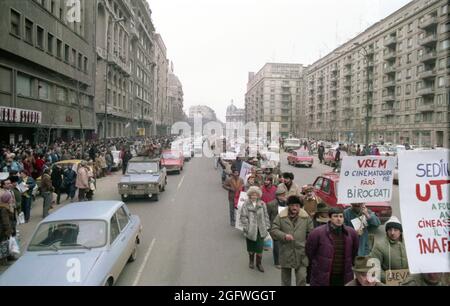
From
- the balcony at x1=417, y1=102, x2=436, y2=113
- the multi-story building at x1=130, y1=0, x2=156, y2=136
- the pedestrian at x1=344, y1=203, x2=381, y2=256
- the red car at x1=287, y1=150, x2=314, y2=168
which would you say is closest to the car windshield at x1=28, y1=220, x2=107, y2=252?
the pedestrian at x1=344, y1=203, x2=381, y2=256

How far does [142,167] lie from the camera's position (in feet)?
50.6

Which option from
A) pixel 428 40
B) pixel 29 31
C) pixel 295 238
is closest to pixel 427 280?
pixel 295 238

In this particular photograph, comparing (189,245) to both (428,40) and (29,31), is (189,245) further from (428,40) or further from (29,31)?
(428,40)

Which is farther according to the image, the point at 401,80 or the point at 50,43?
the point at 401,80

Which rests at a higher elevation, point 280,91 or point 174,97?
point 280,91

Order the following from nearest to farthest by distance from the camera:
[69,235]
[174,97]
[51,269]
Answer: [51,269], [69,235], [174,97]

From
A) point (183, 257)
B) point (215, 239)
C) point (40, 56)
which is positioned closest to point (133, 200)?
point (215, 239)

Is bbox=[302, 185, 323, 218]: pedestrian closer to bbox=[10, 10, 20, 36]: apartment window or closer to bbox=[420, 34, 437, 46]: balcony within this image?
bbox=[10, 10, 20, 36]: apartment window

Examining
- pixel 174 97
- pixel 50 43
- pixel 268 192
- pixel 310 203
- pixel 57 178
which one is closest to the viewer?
pixel 310 203

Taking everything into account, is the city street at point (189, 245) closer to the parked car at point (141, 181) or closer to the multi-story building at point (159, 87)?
the parked car at point (141, 181)

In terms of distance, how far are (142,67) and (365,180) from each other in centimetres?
7159

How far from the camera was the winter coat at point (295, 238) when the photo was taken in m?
5.18

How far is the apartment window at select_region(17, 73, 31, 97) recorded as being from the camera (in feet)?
78.6
